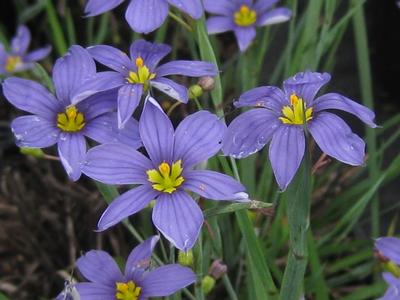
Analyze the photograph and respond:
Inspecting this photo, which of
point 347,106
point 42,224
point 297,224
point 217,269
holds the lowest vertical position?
point 42,224

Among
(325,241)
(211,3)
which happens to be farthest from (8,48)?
(325,241)

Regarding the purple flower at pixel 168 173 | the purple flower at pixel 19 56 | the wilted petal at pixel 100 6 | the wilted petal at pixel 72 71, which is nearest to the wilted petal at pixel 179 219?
the purple flower at pixel 168 173

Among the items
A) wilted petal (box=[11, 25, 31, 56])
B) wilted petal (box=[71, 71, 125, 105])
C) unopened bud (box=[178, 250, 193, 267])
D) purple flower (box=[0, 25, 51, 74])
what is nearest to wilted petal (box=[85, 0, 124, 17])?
wilted petal (box=[71, 71, 125, 105])

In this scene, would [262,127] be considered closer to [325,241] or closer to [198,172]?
[198,172]

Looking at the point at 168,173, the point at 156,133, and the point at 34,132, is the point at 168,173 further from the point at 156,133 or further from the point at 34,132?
the point at 34,132

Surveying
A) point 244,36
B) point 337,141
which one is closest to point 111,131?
point 337,141

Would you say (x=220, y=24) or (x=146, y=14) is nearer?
(x=146, y=14)
